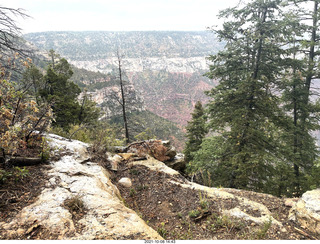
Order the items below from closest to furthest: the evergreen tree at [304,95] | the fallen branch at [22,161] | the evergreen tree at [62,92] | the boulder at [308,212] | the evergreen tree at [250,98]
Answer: the boulder at [308,212] → the fallen branch at [22,161] → the evergreen tree at [250,98] → the evergreen tree at [304,95] → the evergreen tree at [62,92]

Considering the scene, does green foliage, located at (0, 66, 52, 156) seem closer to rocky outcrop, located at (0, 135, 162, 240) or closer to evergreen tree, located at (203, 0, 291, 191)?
rocky outcrop, located at (0, 135, 162, 240)

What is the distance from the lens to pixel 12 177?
139 inches

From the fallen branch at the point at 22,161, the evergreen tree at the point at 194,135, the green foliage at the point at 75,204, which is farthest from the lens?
the evergreen tree at the point at 194,135

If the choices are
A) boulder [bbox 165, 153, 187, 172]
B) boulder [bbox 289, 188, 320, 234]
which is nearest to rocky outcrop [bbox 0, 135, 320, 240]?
boulder [bbox 289, 188, 320, 234]

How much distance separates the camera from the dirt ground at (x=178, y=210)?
3188 millimetres

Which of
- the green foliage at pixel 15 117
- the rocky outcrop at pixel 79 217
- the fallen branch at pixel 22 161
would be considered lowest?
the rocky outcrop at pixel 79 217

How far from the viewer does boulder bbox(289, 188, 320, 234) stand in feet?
11.4

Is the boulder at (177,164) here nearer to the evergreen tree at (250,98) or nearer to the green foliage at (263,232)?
Result: the evergreen tree at (250,98)

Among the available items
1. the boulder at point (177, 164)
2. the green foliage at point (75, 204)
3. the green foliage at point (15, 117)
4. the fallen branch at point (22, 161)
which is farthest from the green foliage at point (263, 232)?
→ the boulder at point (177, 164)

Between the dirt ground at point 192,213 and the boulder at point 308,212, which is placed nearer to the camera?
the dirt ground at point 192,213

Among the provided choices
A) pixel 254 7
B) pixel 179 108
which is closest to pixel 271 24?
pixel 254 7

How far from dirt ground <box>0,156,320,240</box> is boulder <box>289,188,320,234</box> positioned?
14cm

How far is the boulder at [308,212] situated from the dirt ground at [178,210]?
0.14 meters
